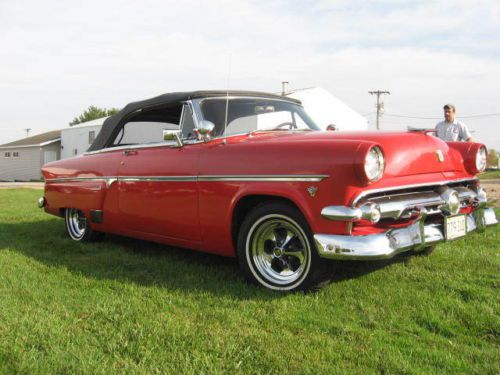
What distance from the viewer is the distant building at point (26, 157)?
34.8m

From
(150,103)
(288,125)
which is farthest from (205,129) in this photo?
(150,103)

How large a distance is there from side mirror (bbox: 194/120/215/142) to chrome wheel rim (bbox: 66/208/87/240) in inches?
97.6

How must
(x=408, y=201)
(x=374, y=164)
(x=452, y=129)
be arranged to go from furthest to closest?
(x=452, y=129)
(x=408, y=201)
(x=374, y=164)

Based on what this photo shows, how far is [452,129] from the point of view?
269 inches

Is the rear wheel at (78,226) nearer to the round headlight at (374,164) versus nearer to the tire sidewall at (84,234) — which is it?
the tire sidewall at (84,234)

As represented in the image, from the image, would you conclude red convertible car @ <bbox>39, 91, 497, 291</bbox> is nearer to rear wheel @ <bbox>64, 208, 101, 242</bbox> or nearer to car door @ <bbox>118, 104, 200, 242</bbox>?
car door @ <bbox>118, 104, 200, 242</bbox>

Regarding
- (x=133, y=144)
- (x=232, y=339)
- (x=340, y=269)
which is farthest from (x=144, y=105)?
(x=232, y=339)

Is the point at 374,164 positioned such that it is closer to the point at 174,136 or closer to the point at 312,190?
the point at 312,190

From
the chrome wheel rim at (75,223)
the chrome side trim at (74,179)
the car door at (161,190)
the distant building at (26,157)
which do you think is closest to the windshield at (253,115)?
the car door at (161,190)

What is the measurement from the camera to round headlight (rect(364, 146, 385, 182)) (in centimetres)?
300

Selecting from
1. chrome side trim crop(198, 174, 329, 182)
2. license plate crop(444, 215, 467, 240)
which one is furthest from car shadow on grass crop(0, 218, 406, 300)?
license plate crop(444, 215, 467, 240)

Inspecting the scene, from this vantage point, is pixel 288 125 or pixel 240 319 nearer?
pixel 240 319

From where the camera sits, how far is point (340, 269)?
3908 millimetres

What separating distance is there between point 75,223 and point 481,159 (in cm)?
445
